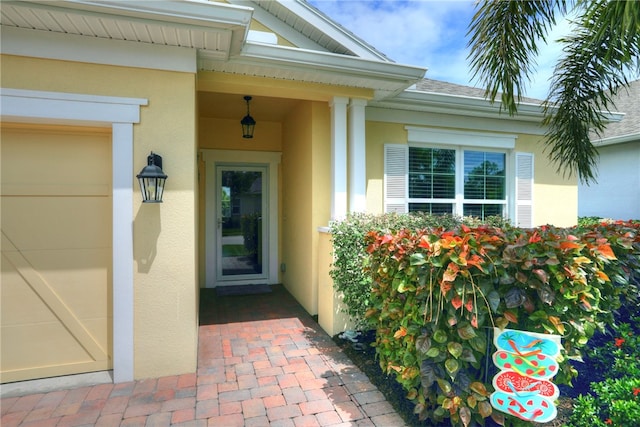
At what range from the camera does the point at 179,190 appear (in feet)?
10.8

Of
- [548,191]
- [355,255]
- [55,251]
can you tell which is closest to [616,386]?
[355,255]

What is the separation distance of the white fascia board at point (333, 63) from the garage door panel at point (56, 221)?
229 cm

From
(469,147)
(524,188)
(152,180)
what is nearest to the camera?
(152,180)

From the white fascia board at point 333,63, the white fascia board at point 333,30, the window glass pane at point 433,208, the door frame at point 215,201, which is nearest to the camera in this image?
the white fascia board at point 333,63

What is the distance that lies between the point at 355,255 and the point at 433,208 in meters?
2.66

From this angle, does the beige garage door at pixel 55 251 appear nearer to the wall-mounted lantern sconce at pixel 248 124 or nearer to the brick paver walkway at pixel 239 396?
the brick paver walkway at pixel 239 396

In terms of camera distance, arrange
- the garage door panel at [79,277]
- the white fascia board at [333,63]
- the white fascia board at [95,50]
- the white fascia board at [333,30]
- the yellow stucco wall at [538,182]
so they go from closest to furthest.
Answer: the white fascia board at [95,50] → the garage door panel at [79,277] → the white fascia board at [333,63] → the white fascia board at [333,30] → the yellow stucco wall at [538,182]

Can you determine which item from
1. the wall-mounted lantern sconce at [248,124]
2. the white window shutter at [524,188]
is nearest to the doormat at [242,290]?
the wall-mounted lantern sconce at [248,124]

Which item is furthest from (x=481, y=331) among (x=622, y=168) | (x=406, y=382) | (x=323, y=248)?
(x=622, y=168)

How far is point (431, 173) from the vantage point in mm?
5832

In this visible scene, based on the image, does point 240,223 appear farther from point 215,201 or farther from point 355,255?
point 355,255

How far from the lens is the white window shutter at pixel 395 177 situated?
18.2 ft

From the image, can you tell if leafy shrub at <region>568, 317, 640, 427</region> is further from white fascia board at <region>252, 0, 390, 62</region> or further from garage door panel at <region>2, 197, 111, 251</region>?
garage door panel at <region>2, 197, 111, 251</region>

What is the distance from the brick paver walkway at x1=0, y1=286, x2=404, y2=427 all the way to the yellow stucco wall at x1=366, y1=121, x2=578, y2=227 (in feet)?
8.76
